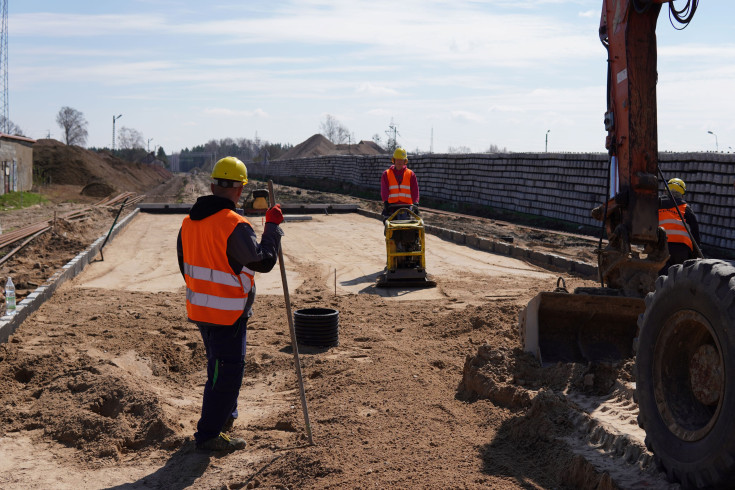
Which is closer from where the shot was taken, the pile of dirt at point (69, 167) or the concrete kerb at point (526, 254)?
the concrete kerb at point (526, 254)

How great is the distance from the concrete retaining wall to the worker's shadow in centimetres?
1246

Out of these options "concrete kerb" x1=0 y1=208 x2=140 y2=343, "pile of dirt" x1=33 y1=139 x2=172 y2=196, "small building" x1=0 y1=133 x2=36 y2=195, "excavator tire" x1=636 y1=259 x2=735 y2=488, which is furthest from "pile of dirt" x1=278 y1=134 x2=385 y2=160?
"excavator tire" x1=636 y1=259 x2=735 y2=488

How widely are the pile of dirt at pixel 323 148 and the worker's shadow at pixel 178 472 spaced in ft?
318

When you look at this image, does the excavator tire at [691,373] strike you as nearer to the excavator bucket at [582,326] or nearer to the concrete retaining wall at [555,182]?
the excavator bucket at [582,326]

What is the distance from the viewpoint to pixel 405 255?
36.9ft

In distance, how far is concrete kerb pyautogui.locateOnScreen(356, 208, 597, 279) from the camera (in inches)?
484

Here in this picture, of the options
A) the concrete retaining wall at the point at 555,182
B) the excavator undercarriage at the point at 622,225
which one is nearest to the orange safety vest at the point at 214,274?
the excavator undercarriage at the point at 622,225

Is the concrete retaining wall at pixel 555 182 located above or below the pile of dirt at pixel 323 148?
below

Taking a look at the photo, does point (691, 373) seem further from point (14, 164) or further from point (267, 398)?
point (14, 164)

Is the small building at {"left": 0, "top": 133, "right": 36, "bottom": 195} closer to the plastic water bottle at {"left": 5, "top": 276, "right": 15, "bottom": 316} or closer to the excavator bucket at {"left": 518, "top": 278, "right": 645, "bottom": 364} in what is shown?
the plastic water bottle at {"left": 5, "top": 276, "right": 15, "bottom": 316}

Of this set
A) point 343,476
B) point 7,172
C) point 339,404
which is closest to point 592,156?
point 339,404

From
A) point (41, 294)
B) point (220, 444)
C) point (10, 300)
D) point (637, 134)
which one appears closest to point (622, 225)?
point (637, 134)

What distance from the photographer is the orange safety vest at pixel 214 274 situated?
4695 millimetres

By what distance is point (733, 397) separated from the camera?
120 inches
